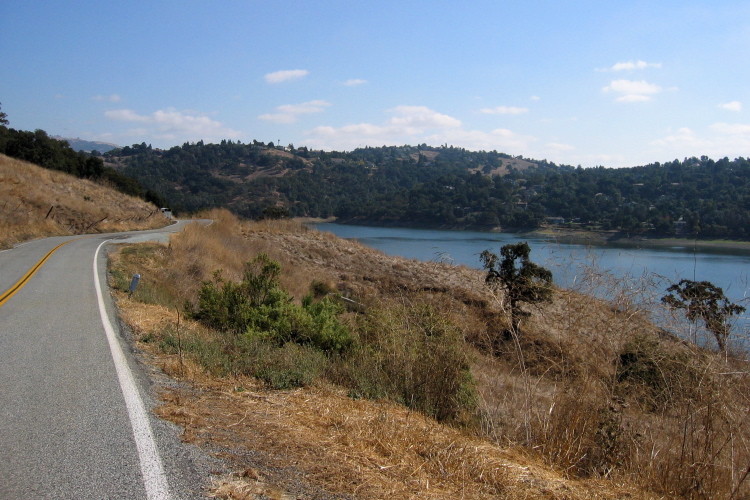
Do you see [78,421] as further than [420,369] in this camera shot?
No

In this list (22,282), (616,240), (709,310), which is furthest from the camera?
(616,240)

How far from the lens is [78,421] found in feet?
14.3

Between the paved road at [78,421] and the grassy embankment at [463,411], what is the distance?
33 cm

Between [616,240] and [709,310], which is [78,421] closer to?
[709,310]

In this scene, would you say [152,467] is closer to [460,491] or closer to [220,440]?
[220,440]

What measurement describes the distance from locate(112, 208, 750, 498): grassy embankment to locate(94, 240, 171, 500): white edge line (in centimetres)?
25

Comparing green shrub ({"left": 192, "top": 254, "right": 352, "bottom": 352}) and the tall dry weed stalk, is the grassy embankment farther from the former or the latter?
green shrub ({"left": 192, "top": 254, "right": 352, "bottom": 352})

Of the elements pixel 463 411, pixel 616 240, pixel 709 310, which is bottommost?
pixel 463 411

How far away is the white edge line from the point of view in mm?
3240

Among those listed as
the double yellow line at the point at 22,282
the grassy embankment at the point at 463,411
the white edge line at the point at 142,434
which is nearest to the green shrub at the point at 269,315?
the grassy embankment at the point at 463,411

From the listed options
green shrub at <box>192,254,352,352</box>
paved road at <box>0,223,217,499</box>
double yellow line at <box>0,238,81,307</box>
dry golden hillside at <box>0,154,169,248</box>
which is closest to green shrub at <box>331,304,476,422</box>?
green shrub at <box>192,254,352,352</box>

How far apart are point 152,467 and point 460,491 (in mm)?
2094

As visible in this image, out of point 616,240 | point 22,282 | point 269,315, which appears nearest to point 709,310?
point 269,315

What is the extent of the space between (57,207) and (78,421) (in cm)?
2868
